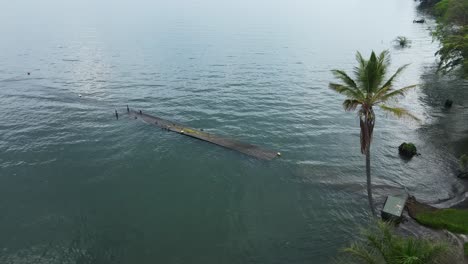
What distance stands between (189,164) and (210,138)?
7398 millimetres

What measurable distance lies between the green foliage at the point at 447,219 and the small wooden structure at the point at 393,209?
197 centimetres

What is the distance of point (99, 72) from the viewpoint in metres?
84.4

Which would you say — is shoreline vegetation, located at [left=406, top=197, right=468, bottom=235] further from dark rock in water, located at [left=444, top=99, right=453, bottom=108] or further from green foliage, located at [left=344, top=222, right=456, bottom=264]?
dark rock in water, located at [left=444, top=99, right=453, bottom=108]

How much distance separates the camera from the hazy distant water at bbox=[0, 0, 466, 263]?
1182 inches

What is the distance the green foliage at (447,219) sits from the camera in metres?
28.3

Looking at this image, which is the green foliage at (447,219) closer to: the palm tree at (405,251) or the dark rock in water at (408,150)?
the palm tree at (405,251)

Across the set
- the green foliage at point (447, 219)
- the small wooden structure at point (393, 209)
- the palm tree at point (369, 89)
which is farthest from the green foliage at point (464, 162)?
the palm tree at point (369, 89)

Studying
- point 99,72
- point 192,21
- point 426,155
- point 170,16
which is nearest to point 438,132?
point 426,155

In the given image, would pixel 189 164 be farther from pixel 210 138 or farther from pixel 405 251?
pixel 405 251

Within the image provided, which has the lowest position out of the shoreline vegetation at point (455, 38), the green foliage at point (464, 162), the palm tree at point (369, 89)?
the green foliage at point (464, 162)

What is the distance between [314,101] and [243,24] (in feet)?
383

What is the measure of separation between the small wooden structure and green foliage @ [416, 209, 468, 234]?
6.45 ft

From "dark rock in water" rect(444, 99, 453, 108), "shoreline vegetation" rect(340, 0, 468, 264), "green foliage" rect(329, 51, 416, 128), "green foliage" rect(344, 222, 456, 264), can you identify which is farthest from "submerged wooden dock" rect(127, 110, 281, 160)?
"dark rock in water" rect(444, 99, 453, 108)

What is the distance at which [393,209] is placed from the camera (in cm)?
3089
